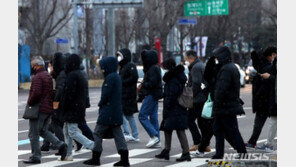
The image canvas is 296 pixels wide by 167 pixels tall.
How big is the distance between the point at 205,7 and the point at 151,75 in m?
32.0

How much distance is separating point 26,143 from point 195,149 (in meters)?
3.53

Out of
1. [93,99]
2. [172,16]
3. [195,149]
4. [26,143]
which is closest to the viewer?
[195,149]

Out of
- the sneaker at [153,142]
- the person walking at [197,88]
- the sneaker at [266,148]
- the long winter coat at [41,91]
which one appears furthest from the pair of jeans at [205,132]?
the long winter coat at [41,91]

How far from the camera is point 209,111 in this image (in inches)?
448

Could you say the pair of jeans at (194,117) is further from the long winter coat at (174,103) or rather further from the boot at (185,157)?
the boot at (185,157)

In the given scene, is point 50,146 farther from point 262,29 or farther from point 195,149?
point 262,29

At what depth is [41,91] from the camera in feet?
35.7

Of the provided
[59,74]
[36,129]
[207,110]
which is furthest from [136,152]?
[36,129]

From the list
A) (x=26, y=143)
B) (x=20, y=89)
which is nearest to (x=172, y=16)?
(x=20, y=89)

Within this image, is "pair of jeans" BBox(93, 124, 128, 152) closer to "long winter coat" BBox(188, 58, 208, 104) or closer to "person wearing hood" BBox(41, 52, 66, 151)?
"person wearing hood" BBox(41, 52, 66, 151)

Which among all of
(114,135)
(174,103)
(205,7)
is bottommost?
(114,135)

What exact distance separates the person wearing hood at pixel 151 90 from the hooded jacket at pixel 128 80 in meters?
0.33

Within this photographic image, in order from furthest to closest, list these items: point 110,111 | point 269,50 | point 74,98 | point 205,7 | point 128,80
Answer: point 205,7 → point 128,80 → point 269,50 → point 74,98 → point 110,111

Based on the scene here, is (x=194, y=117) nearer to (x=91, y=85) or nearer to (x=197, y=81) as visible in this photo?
(x=197, y=81)
